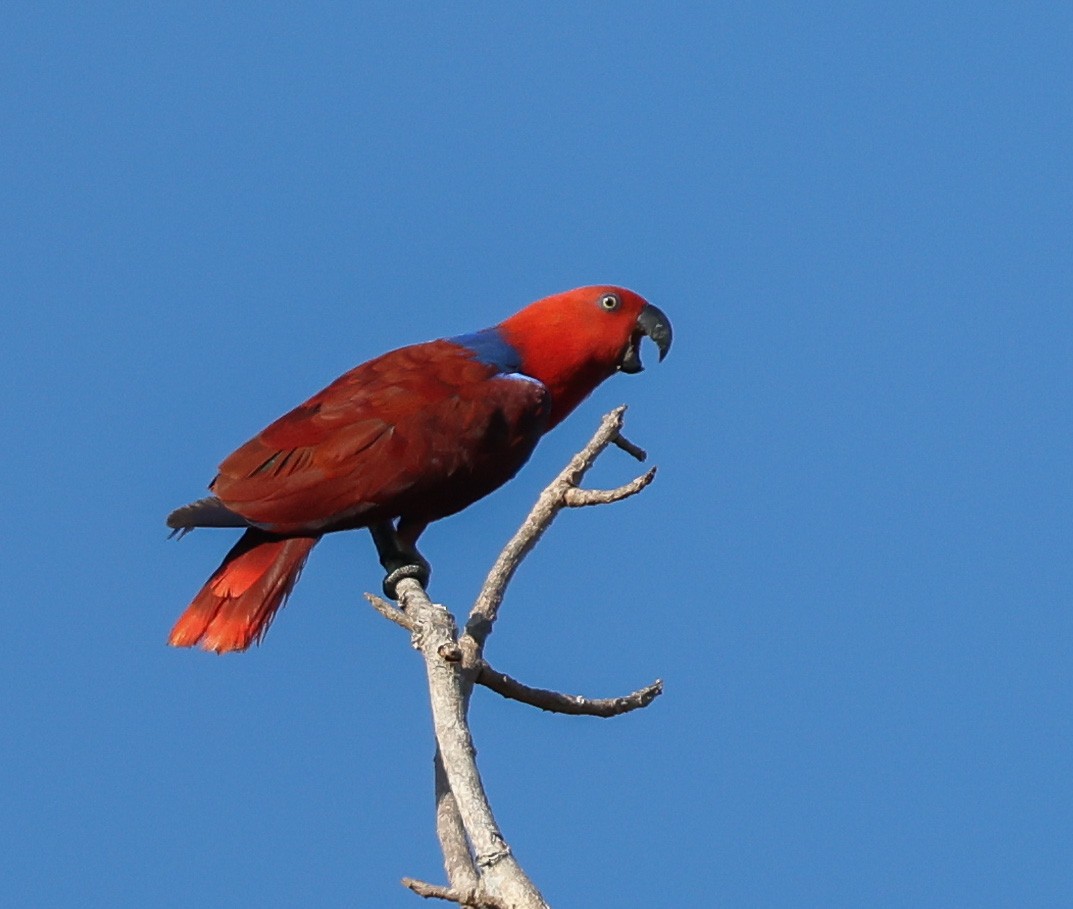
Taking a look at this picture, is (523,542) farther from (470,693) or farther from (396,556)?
(396,556)

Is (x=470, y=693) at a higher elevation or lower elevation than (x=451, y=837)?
higher

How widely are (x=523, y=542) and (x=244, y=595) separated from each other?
1.43 metres

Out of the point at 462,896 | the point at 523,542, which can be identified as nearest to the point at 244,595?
the point at 523,542

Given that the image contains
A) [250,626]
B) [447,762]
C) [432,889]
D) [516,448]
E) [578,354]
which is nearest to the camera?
[432,889]

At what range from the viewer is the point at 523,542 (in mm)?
5180

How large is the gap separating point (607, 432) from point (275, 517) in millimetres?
1458

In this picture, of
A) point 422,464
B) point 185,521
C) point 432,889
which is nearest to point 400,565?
point 422,464

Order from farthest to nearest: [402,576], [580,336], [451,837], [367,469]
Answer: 1. [580,336]
2. [367,469]
3. [402,576]
4. [451,837]

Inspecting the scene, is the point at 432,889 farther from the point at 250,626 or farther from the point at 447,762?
the point at 250,626

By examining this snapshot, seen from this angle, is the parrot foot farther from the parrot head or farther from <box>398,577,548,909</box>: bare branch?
the parrot head

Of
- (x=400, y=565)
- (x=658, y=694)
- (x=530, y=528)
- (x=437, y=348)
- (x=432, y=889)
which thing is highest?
(x=437, y=348)

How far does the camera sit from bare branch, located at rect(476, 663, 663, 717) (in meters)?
4.95

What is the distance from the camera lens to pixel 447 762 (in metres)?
4.15

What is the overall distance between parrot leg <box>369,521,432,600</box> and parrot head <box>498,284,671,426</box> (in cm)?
94
